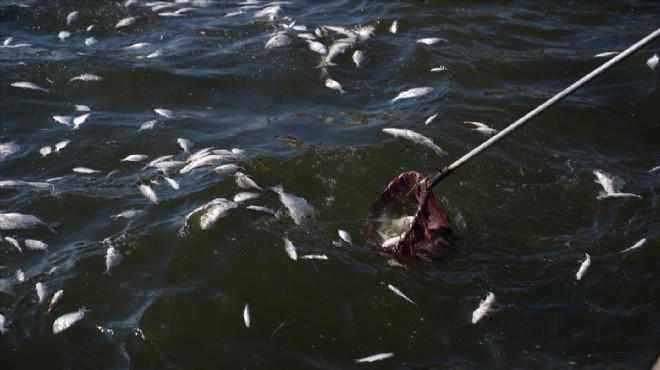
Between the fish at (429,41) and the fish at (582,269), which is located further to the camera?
the fish at (429,41)

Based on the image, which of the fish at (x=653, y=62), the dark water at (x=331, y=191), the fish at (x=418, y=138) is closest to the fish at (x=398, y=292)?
the dark water at (x=331, y=191)

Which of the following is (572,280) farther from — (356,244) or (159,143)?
(159,143)

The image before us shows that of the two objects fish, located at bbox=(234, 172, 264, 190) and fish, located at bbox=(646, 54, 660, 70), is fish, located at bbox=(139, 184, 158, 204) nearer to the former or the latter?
fish, located at bbox=(234, 172, 264, 190)

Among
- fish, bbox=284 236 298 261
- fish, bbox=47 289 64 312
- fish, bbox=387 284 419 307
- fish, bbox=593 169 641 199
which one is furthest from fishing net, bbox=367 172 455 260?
fish, bbox=47 289 64 312

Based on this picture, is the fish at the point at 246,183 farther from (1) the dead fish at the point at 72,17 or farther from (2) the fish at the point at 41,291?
(1) the dead fish at the point at 72,17

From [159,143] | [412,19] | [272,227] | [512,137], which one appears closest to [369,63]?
[412,19]

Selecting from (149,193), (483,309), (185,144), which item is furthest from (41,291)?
(483,309)

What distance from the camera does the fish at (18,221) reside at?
6.92 metres

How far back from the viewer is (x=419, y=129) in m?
8.55

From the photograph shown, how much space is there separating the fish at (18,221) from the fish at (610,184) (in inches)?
217

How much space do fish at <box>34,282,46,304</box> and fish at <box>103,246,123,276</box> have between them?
0.52 m

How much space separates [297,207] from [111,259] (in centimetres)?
178

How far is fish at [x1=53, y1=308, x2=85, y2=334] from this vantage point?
5.87 m

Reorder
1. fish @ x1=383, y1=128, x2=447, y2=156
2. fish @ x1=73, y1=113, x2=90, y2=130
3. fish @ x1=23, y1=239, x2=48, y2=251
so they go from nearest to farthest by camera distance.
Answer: fish @ x1=23, y1=239, x2=48, y2=251
fish @ x1=383, y1=128, x2=447, y2=156
fish @ x1=73, y1=113, x2=90, y2=130
